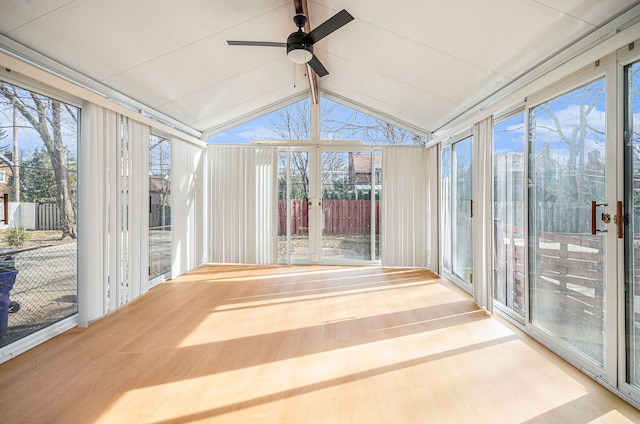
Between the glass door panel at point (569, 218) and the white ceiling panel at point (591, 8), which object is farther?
the glass door panel at point (569, 218)

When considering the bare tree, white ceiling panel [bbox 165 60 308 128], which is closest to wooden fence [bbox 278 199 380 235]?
white ceiling panel [bbox 165 60 308 128]

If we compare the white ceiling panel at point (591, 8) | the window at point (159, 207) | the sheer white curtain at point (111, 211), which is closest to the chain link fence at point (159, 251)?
the window at point (159, 207)

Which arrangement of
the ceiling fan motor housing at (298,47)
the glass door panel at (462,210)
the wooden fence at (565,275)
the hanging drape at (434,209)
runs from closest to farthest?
the wooden fence at (565,275)
the ceiling fan motor housing at (298,47)
the glass door panel at (462,210)
the hanging drape at (434,209)

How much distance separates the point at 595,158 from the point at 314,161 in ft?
13.1

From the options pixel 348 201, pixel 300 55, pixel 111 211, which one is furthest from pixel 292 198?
pixel 300 55

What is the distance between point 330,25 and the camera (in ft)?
8.08

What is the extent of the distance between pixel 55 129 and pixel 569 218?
4.10m

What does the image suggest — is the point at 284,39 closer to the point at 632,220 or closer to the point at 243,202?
the point at 243,202

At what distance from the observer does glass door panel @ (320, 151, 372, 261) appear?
5.53 metres

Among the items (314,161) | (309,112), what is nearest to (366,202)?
(314,161)

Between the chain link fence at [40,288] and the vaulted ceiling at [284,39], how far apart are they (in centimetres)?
158

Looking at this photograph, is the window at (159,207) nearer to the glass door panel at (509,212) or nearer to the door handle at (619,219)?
the glass door panel at (509,212)

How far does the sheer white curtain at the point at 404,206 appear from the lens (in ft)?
17.5

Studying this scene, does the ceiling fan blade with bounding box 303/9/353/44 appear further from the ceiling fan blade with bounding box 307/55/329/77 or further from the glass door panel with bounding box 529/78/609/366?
the glass door panel with bounding box 529/78/609/366
